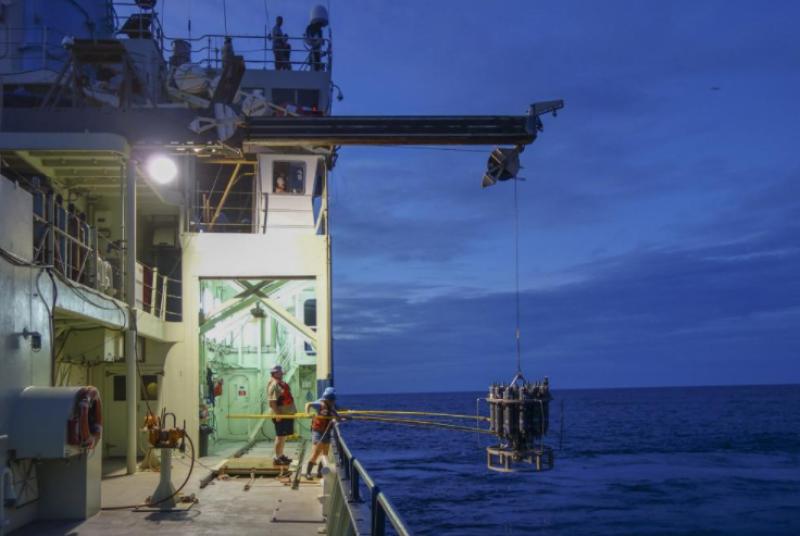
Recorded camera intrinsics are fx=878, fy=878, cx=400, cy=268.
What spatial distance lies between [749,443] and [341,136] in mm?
57969

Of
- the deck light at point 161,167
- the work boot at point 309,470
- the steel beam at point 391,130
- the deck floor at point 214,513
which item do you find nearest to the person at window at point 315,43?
the deck light at point 161,167

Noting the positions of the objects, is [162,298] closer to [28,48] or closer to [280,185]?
[280,185]

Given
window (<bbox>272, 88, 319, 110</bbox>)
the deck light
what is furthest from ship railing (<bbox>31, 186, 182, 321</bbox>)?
window (<bbox>272, 88, 319, 110</bbox>)

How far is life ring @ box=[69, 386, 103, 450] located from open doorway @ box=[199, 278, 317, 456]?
439 inches

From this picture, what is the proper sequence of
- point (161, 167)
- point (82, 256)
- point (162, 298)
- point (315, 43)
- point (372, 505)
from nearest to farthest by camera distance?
point (372, 505) → point (161, 167) → point (82, 256) → point (162, 298) → point (315, 43)

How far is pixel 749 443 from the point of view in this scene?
63.3 metres

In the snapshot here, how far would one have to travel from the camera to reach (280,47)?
2605 centimetres

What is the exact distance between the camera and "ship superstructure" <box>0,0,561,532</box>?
1042cm

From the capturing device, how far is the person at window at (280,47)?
25344 mm

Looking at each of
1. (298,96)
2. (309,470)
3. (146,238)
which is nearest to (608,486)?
(298,96)

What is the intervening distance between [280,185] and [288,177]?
29 centimetres

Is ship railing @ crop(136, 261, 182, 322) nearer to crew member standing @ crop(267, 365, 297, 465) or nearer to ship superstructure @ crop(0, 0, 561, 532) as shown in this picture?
ship superstructure @ crop(0, 0, 561, 532)

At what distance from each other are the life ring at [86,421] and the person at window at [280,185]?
9.63 meters

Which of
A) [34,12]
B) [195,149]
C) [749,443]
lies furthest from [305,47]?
[749,443]
